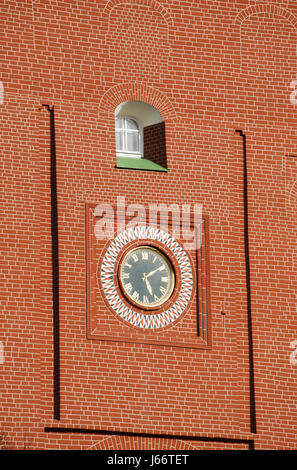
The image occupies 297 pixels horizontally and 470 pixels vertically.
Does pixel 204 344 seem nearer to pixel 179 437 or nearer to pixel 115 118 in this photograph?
pixel 179 437

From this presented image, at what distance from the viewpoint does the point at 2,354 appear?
106ft

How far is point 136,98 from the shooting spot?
34281 millimetres

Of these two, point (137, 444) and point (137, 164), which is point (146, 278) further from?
point (137, 444)

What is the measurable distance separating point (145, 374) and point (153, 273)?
1466mm

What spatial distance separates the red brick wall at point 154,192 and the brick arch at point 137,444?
2cm

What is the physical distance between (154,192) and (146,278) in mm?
1322

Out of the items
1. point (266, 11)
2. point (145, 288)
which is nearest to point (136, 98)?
point (266, 11)

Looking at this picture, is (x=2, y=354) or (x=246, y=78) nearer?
(x=2, y=354)

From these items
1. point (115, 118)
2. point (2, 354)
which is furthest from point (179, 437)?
point (115, 118)

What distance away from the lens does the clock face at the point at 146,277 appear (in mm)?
33250

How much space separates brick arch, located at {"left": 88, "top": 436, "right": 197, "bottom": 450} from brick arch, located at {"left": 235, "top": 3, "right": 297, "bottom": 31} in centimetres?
655

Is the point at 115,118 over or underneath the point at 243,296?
over

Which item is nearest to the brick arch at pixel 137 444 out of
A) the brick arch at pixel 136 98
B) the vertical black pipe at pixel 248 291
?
the vertical black pipe at pixel 248 291
